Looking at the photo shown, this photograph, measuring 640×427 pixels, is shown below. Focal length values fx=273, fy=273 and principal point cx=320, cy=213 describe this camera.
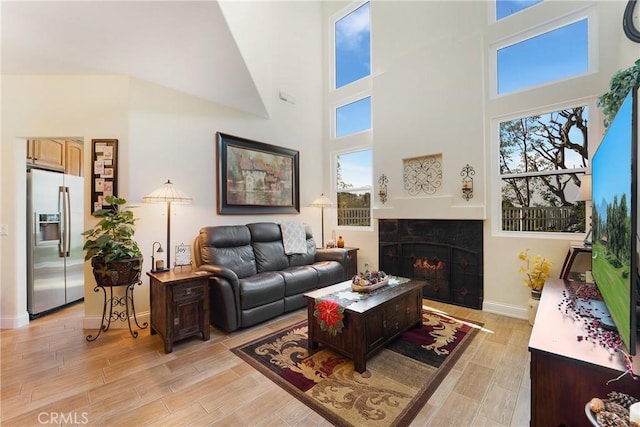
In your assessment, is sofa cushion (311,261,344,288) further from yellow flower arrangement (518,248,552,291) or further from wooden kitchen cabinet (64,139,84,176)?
wooden kitchen cabinet (64,139,84,176)

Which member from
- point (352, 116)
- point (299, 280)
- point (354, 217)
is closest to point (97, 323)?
point (299, 280)

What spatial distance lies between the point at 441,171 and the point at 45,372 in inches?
180

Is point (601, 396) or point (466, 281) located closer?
point (601, 396)

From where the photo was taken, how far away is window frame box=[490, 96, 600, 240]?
2.82m

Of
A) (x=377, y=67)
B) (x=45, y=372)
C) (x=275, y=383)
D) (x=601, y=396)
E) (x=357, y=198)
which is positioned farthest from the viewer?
(x=357, y=198)

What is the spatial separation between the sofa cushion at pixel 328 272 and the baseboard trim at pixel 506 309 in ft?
6.20

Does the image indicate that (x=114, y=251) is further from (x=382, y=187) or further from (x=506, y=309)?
(x=506, y=309)

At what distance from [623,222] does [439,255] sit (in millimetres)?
2935

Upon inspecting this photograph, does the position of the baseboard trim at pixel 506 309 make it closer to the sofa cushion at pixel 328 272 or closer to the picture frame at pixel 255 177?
the sofa cushion at pixel 328 272

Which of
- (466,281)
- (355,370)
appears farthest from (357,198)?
(355,370)

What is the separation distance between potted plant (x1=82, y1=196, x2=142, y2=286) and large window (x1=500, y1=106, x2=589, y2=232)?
420 centimetres

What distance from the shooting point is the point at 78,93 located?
2982 mm

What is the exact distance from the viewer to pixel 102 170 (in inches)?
118

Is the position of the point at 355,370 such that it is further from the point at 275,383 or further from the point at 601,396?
the point at 601,396
